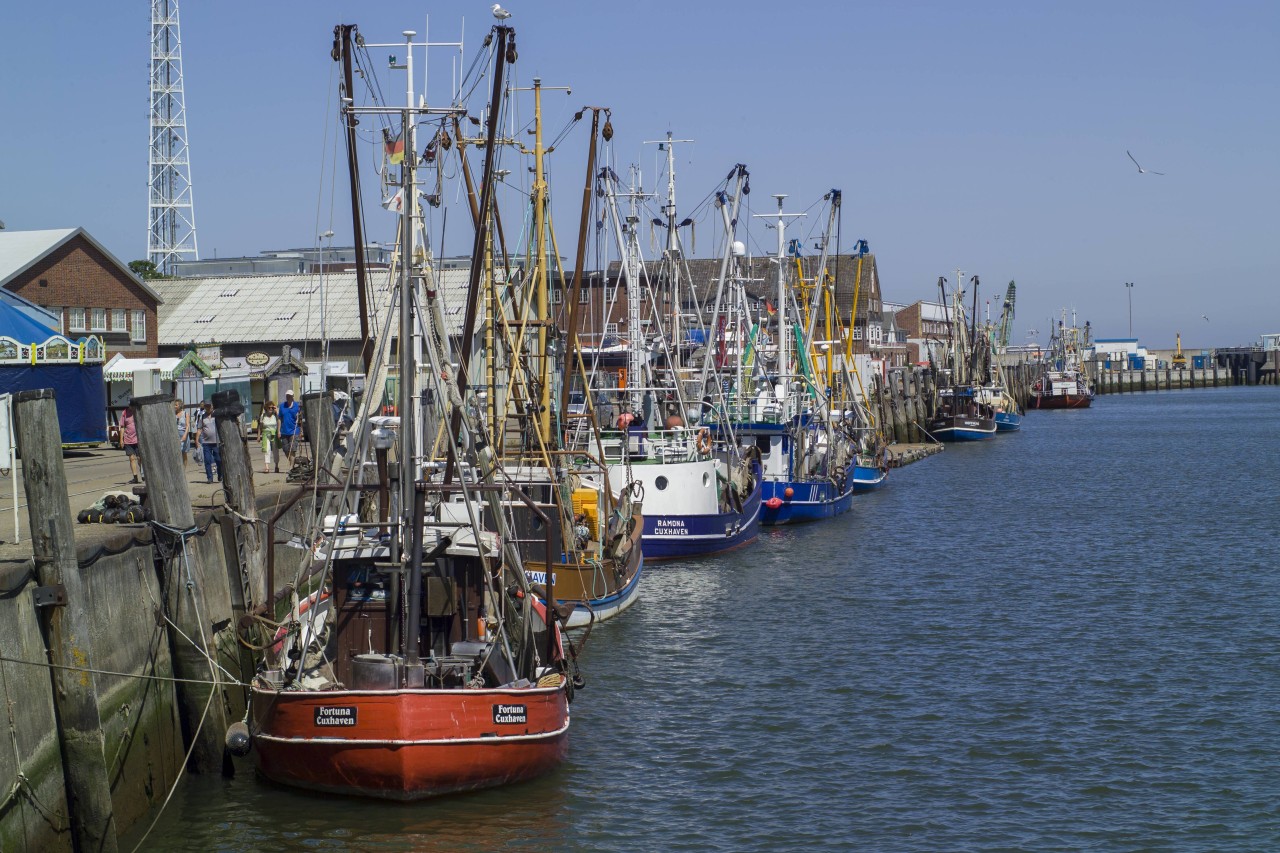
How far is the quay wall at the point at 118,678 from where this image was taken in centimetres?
1270

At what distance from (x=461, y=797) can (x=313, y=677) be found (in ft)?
7.62

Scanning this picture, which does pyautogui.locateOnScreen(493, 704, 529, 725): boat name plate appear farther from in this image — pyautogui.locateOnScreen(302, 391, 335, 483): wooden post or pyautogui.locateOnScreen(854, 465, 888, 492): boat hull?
pyautogui.locateOnScreen(854, 465, 888, 492): boat hull

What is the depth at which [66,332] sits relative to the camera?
166 feet

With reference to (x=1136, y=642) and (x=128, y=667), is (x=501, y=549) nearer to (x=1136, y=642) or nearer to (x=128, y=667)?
(x=128, y=667)

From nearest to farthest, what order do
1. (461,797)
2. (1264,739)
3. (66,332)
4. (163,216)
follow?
(461,797), (1264,739), (66,332), (163,216)

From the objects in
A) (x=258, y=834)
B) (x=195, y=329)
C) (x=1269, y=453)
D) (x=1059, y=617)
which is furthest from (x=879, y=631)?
(x=1269, y=453)

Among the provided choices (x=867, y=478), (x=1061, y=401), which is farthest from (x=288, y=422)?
(x=1061, y=401)

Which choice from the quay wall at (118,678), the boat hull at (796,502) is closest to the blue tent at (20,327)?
the quay wall at (118,678)

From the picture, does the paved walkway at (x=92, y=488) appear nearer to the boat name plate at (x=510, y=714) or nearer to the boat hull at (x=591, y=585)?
the boat name plate at (x=510, y=714)

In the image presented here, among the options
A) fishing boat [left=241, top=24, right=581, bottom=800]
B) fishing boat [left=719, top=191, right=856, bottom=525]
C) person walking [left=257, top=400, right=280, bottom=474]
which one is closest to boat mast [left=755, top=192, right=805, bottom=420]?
fishing boat [left=719, top=191, right=856, bottom=525]

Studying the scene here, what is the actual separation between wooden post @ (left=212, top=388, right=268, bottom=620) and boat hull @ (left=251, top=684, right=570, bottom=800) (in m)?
2.72

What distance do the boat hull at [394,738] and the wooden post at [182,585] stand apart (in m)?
0.69

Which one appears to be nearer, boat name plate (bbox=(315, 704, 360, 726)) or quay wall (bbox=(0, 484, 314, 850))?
quay wall (bbox=(0, 484, 314, 850))

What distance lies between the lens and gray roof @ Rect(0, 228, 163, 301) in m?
48.3
